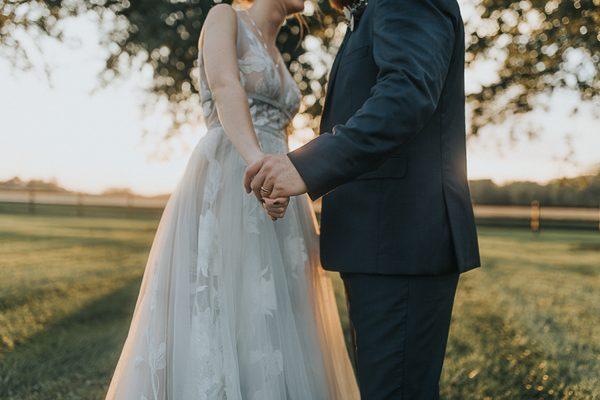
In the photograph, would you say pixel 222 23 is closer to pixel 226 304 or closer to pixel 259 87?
pixel 259 87

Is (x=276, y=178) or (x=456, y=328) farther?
(x=456, y=328)

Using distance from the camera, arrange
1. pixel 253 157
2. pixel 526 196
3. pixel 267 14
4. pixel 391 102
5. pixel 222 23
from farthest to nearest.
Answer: pixel 526 196 < pixel 267 14 < pixel 222 23 < pixel 253 157 < pixel 391 102

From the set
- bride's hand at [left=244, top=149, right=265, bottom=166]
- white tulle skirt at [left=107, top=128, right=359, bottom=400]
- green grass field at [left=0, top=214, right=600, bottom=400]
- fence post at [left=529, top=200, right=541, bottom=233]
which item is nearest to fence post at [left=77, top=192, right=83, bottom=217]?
green grass field at [left=0, top=214, right=600, bottom=400]

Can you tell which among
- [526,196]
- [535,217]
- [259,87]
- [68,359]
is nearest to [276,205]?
[259,87]

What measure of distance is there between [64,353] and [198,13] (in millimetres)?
4226

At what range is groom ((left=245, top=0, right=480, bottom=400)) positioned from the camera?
154 cm

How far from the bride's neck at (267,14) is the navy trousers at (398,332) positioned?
123 cm

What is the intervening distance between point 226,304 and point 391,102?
1.01m

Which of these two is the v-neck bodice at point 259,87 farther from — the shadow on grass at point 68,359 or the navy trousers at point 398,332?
the shadow on grass at point 68,359

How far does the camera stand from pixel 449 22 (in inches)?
64.3

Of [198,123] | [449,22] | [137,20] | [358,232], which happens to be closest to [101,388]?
[358,232]

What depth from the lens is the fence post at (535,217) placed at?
95.9 ft

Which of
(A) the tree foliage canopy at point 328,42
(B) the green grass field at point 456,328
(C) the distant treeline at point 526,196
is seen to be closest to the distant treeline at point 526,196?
(C) the distant treeline at point 526,196

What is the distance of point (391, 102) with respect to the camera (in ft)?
4.97
